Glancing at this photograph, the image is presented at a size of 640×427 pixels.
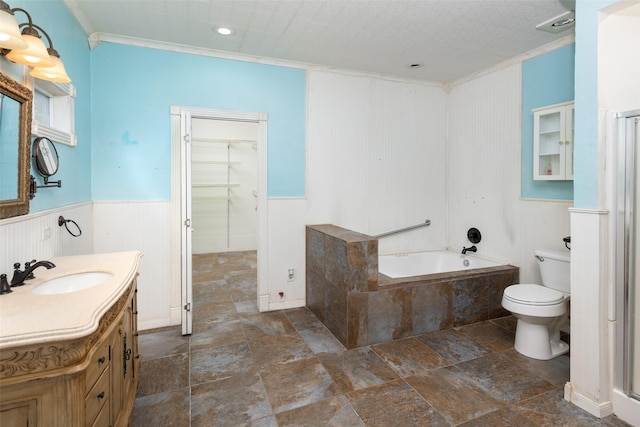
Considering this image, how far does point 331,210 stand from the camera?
371 centimetres

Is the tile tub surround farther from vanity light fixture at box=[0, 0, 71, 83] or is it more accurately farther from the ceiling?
vanity light fixture at box=[0, 0, 71, 83]

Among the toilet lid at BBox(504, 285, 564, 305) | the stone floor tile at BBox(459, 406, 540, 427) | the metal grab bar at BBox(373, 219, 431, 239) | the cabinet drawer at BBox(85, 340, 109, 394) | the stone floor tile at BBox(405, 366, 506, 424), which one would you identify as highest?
the metal grab bar at BBox(373, 219, 431, 239)

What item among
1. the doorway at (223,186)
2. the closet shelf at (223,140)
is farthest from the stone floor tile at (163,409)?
the closet shelf at (223,140)

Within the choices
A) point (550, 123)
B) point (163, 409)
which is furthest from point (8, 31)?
point (550, 123)

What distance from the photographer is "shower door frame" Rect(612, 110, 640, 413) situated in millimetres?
1827

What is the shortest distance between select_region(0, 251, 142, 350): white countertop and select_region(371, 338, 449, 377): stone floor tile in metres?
1.87

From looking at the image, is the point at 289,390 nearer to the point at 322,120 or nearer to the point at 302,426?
the point at 302,426

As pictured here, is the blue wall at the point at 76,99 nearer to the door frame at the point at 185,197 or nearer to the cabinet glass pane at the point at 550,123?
the door frame at the point at 185,197

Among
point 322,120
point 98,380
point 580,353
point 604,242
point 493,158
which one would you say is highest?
point 322,120

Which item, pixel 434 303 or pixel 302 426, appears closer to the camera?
pixel 302 426

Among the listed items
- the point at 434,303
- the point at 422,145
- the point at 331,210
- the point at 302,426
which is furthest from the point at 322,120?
the point at 302,426

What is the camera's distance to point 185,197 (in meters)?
2.86

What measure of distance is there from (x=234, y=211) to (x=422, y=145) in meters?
3.90

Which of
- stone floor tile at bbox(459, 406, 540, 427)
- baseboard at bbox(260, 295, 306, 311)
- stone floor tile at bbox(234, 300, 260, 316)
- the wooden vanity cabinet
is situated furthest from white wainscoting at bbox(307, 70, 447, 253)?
the wooden vanity cabinet
